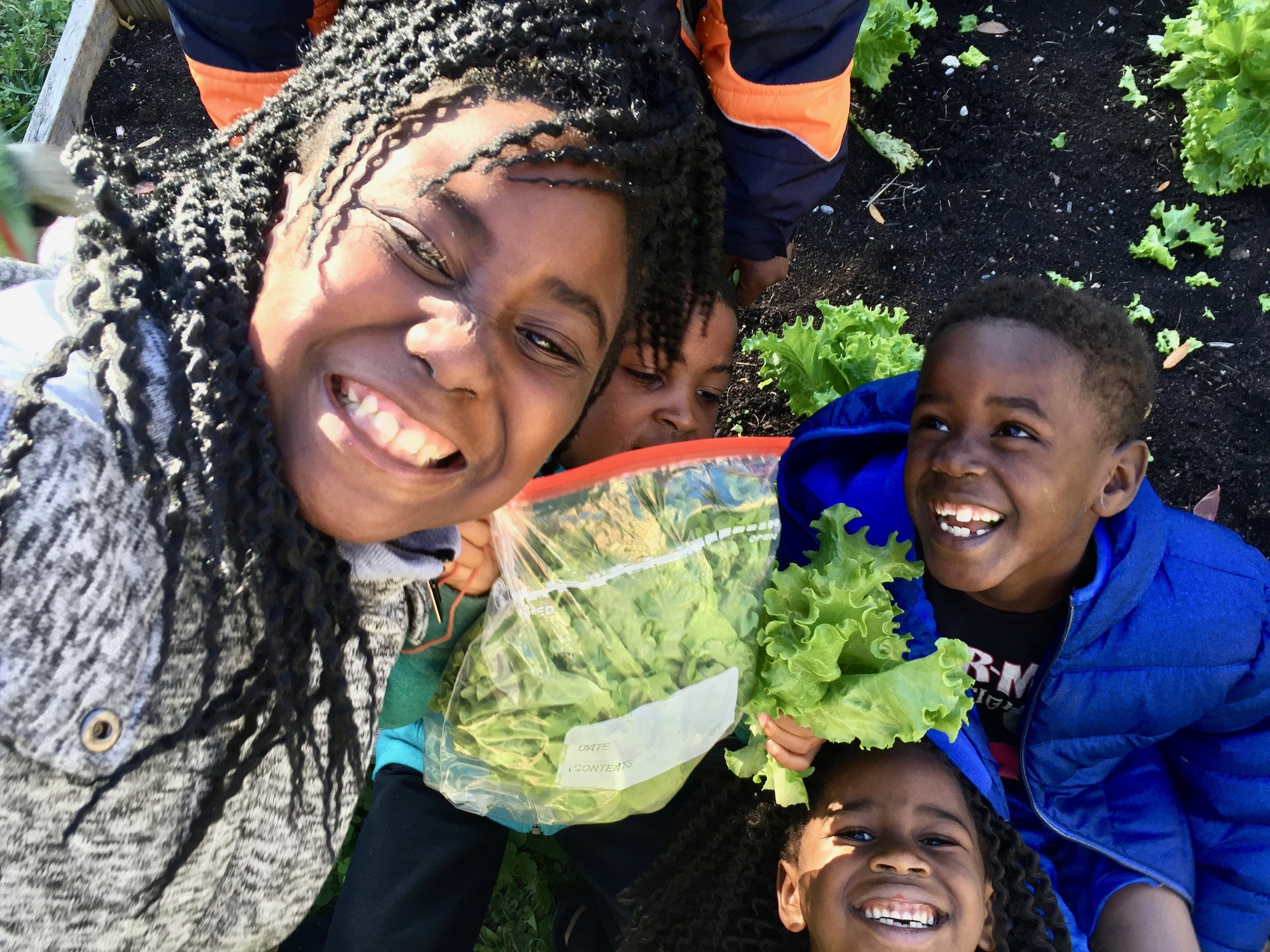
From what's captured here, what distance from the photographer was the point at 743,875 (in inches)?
88.2

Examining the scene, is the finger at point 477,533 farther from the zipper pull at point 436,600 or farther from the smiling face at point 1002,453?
the smiling face at point 1002,453

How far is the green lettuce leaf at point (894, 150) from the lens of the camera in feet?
11.7

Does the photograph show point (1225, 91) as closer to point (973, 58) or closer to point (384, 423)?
point (973, 58)

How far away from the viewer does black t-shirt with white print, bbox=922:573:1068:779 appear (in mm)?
2350

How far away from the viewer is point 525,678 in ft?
6.32

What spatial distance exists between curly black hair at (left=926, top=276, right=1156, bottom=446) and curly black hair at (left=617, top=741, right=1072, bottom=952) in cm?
88

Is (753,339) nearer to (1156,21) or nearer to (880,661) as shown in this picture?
(880,661)

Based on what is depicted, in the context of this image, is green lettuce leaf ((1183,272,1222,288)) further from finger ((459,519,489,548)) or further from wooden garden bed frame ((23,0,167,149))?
wooden garden bed frame ((23,0,167,149))

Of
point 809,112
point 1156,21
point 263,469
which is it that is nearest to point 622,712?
point 263,469

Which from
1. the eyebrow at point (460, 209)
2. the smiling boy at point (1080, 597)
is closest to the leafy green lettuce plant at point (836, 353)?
the smiling boy at point (1080, 597)

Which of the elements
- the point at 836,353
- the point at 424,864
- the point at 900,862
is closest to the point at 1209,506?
the point at 836,353

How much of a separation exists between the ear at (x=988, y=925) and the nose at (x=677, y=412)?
121cm

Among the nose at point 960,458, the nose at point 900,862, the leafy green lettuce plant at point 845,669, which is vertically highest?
the nose at point 960,458

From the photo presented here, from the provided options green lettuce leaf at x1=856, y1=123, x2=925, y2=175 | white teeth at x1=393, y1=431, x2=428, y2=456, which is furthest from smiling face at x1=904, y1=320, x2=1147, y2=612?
green lettuce leaf at x1=856, y1=123, x2=925, y2=175
